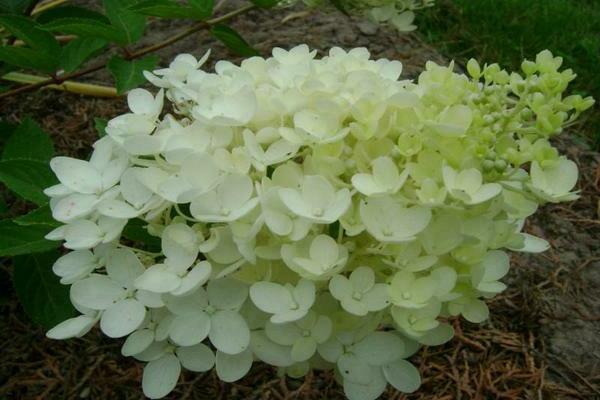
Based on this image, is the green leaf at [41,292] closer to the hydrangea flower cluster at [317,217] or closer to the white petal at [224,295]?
the hydrangea flower cluster at [317,217]

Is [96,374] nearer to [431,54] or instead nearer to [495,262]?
[495,262]

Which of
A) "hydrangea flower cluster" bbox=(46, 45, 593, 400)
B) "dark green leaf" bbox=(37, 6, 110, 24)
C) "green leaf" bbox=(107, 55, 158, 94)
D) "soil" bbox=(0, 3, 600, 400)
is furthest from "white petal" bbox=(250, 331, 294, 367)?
"dark green leaf" bbox=(37, 6, 110, 24)

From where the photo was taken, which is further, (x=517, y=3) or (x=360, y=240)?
(x=517, y=3)

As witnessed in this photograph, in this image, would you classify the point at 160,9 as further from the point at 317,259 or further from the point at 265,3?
the point at 317,259

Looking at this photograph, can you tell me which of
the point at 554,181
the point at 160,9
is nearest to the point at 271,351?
the point at 554,181

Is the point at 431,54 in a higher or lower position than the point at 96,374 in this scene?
higher

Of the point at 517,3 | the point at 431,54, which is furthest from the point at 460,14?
the point at 431,54
